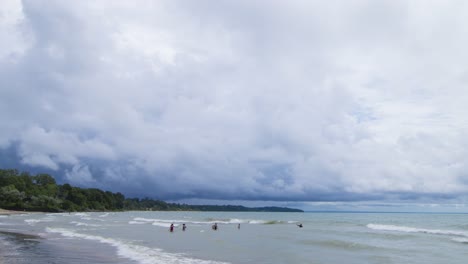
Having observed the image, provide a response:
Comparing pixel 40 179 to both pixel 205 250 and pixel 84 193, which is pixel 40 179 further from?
pixel 205 250

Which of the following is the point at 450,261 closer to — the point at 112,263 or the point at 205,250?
the point at 205,250

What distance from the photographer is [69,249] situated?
25703 mm

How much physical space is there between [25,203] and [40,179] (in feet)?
183

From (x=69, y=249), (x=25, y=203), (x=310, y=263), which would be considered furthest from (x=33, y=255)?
(x=25, y=203)

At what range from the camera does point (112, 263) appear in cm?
2033

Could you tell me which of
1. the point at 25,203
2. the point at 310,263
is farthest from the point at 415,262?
the point at 25,203

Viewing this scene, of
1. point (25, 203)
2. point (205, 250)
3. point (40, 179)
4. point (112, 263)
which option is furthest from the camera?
point (40, 179)

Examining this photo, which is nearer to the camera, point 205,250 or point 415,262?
point 415,262

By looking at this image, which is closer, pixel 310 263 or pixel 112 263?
pixel 112 263

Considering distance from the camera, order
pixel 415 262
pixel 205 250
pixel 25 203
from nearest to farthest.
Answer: pixel 415 262 → pixel 205 250 → pixel 25 203

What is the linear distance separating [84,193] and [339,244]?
170 meters

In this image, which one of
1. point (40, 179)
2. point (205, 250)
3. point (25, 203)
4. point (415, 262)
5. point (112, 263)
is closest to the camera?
point (112, 263)

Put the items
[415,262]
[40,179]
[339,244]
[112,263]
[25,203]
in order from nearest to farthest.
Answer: [112,263]
[415,262]
[339,244]
[25,203]
[40,179]

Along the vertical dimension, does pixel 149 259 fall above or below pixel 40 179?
below
